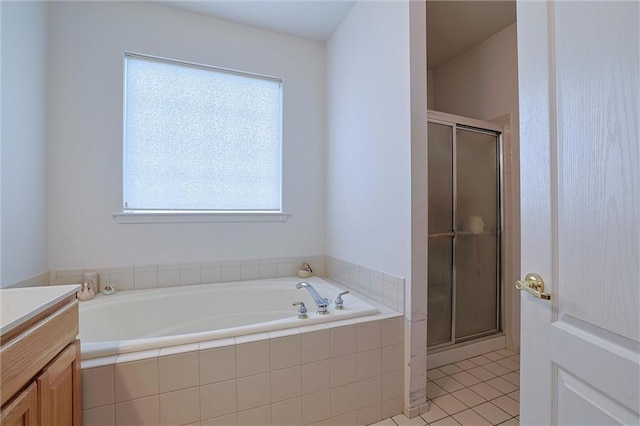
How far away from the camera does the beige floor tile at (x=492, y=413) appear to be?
1561mm

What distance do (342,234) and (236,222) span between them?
0.89 metres

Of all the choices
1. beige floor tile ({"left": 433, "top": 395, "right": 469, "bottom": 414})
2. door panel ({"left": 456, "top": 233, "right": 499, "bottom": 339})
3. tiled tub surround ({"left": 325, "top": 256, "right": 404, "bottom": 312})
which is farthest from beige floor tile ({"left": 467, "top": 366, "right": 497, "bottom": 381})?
tiled tub surround ({"left": 325, "top": 256, "right": 404, "bottom": 312})

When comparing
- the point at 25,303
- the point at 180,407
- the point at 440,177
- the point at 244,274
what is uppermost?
the point at 440,177

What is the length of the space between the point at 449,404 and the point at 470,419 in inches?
5.7

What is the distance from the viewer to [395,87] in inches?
68.6

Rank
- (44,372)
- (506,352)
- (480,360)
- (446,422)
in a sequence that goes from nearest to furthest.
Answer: (44,372) < (446,422) < (480,360) < (506,352)

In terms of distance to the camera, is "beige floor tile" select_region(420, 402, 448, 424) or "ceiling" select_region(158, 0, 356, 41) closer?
"beige floor tile" select_region(420, 402, 448, 424)

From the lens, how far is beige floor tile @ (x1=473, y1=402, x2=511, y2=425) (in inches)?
61.4

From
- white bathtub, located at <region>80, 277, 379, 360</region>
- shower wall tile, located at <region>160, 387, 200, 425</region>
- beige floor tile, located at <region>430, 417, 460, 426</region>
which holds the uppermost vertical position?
white bathtub, located at <region>80, 277, 379, 360</region>

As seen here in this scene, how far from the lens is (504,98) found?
8.05 ft

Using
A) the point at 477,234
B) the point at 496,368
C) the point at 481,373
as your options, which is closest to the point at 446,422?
the point at 481,373

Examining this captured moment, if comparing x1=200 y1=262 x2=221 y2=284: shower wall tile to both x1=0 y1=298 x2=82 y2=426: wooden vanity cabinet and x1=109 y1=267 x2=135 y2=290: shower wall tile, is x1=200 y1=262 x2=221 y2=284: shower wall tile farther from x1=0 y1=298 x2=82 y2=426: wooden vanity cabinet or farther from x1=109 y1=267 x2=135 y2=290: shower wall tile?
x1=0 y1=298 x2=82 y2=426: wooden vanity cabinet

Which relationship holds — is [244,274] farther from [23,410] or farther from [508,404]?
[508,404]

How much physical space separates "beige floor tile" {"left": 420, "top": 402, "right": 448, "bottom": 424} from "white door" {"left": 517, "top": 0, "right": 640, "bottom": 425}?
91 cm
